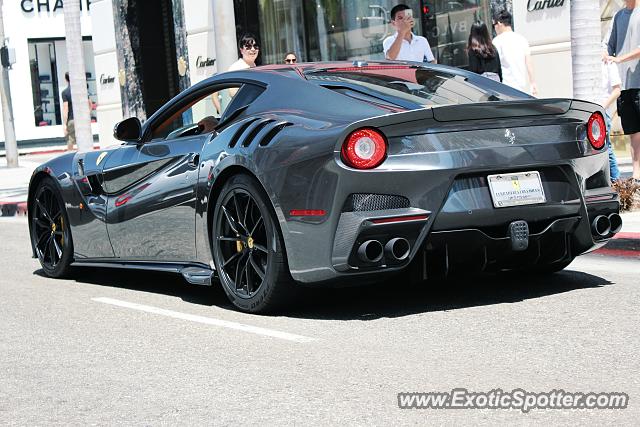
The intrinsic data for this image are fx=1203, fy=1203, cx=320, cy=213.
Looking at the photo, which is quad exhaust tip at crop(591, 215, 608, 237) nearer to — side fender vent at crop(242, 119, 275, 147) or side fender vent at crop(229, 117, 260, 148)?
side fender vent at crop(242, 119, 275, 147)

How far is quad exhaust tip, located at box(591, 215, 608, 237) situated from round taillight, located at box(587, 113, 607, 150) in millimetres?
377

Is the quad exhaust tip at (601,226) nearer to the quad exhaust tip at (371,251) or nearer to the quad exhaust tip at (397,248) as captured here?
the quad exhaust tip at (397,248)

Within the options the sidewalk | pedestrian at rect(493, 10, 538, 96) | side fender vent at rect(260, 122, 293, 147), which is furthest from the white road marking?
the sidewalk

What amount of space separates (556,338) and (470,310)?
902 millimetres

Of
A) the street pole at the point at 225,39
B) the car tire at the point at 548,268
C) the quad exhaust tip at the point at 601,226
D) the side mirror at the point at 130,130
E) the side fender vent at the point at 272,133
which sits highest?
the street pole at the point at 225,39

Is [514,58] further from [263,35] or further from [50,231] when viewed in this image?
[263,35]

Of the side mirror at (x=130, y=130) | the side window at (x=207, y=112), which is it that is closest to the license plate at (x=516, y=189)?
the side window at (x=207, y=112)

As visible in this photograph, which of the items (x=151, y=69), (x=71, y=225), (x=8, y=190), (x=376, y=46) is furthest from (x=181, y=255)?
(x=151, y=69)

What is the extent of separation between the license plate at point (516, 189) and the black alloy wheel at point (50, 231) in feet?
11.9

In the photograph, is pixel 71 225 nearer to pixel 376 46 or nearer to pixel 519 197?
pixel 519 197

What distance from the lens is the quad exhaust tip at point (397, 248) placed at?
5797mm

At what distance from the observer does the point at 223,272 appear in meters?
6.74

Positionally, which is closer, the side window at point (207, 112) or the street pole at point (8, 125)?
the side window at point (207, 112)

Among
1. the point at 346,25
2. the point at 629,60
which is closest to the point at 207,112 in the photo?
the point at 629,60
